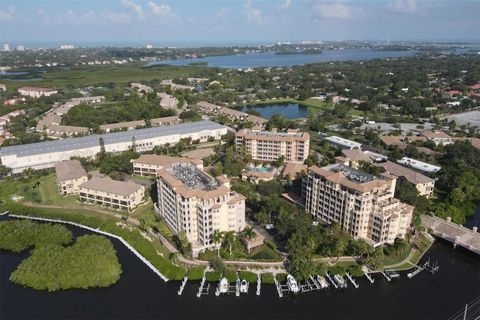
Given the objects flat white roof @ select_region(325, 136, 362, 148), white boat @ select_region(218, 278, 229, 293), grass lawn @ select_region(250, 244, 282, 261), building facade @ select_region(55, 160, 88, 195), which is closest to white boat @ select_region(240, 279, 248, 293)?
white boat @ select_region(218, 278, 229, 293)

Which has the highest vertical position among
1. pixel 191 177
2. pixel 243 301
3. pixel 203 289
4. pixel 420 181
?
pixel 191 177

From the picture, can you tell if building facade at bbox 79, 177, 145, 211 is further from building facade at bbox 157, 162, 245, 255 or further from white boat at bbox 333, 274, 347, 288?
white boat at bbox 333, 274, 347, 288

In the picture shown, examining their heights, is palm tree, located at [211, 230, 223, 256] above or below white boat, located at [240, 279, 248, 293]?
above

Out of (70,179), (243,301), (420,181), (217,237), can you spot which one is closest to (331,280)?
(243,301)

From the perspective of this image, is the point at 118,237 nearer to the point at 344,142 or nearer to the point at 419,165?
the point at 419,165

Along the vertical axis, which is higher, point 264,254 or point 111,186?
point 111,186

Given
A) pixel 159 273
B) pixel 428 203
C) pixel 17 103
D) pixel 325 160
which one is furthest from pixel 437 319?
pixel 17 103
